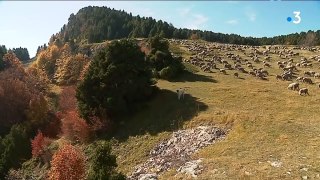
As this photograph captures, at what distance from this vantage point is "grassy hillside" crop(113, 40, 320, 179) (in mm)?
35688

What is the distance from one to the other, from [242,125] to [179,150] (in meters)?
7.98

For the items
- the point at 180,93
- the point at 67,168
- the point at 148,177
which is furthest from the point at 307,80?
the point at 67,168

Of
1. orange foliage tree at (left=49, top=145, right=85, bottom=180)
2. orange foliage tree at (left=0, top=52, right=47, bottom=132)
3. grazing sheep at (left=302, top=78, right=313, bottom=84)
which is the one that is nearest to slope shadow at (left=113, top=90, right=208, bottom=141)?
orange foliage tree at (left=49, top=145, right=85, bottom=180)

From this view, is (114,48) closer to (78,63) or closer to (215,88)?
(215,88)

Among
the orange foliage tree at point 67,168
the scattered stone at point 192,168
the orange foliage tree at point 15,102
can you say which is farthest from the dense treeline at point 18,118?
the scattered stone at point 192,168

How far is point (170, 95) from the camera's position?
206 ft

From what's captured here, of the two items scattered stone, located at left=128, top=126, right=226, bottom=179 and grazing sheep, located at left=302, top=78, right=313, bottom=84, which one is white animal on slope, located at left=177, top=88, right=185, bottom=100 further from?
grazing sheep, located at left=302, top=78, right=313, bottom=84

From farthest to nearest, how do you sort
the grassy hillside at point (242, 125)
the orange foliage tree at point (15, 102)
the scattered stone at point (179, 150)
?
the orange foliage tree at point (15, 102) < the scattered stone at point (179, 150) < the grassy hillside at point (242, 125)

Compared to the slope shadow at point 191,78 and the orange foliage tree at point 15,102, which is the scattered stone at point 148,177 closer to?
the slope shadow at point 191,78

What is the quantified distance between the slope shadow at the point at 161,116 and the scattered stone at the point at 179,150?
336 centimetres

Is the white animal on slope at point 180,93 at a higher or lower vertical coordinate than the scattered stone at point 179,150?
higher

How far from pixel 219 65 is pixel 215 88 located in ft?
87.9

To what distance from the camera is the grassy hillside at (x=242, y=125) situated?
117 feet

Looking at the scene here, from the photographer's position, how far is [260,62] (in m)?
96.0
